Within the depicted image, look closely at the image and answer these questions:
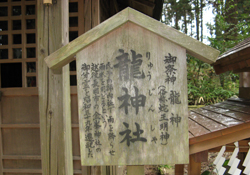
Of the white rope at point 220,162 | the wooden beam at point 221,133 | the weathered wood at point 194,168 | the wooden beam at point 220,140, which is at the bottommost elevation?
the weathered wood at point 194,168

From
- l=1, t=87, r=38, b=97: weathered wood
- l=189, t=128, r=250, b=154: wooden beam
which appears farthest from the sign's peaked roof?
l=1, t=87, r=38, b=97: weathered wood

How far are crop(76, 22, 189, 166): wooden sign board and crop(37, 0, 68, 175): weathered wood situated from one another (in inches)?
28.2

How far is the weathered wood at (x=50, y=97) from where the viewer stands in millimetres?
2242

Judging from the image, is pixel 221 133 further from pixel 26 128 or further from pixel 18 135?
pixel 18 135

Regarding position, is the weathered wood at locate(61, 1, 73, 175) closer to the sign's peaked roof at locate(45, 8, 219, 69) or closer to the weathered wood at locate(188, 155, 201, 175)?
the sign's peaked roof at locate(45, 8, 219, 69)

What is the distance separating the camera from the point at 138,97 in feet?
5.41

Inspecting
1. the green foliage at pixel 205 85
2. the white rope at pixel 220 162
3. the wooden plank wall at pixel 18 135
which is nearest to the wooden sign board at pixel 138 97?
the white rope at pixel 220 162

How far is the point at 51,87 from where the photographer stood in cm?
225

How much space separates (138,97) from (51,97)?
1.07m

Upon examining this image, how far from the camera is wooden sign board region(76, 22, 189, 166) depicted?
164cm

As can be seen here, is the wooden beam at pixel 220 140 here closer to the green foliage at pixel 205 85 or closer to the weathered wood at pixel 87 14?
the weathered wood at pixel 87 14

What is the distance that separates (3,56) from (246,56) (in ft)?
11.5

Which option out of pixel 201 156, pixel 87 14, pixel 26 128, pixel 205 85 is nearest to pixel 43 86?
pixel 87 14

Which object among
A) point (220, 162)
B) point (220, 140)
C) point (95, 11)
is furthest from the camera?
point (95, 11)
